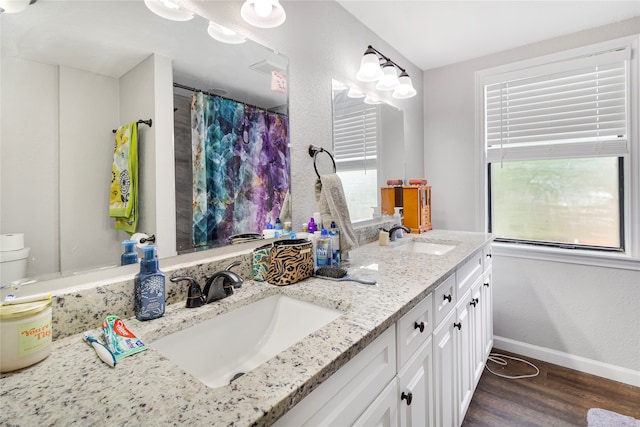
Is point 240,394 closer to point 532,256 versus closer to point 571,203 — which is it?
point 532,256

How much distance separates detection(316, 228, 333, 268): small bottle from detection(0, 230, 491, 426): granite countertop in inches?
13.5

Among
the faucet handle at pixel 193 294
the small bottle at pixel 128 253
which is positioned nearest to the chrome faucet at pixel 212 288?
the faucet handle at pixel 193 294

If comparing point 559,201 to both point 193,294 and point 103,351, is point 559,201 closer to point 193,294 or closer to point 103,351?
point 193,294

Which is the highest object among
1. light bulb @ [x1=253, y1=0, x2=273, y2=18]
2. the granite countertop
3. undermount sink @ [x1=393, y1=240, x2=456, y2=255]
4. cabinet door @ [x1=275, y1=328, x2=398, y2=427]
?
light bulb @ [x1=253, y1=0, x2=273, y2=18]

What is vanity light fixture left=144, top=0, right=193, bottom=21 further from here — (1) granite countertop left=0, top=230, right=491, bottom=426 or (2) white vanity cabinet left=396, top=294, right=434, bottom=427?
(2) white vanity cabinet left=396, top=294, right=434, bottom=427

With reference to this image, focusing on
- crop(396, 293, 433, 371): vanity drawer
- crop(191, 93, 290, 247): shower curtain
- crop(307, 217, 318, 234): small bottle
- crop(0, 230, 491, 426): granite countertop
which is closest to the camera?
crop(0, 230, 491, 426): granite countertop

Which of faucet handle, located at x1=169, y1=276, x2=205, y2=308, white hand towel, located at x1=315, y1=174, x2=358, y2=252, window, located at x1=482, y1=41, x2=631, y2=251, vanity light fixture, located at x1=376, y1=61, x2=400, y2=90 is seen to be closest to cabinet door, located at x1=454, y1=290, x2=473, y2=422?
white hand towel, located at x1=315, y1=174, x2=358, y2=252

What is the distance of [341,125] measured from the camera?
1.78 m

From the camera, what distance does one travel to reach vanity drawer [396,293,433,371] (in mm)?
910

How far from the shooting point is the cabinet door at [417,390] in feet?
3.05

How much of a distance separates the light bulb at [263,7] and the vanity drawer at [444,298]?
125 cm

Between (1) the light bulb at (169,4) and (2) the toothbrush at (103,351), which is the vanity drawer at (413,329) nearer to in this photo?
(2) the toothbrush at (103,351)

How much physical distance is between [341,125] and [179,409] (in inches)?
62.3

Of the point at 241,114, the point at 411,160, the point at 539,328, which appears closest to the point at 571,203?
the point at 539,328
